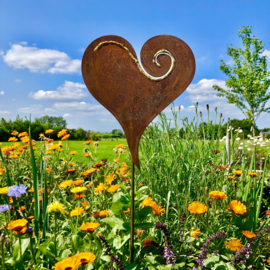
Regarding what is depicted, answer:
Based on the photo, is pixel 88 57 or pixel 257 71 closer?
pixel 88 57

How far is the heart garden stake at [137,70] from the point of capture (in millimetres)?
1245

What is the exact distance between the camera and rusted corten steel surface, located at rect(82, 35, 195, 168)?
125 centimetres

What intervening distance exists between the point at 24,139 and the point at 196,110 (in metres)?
2.44

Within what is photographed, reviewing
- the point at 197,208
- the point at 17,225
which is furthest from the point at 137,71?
Answer: the point at 17,225

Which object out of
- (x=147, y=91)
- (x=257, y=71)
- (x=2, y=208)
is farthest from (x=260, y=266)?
(x=257, y=71)

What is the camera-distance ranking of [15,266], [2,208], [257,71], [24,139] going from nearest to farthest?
[15,266] < [2,208] < [24,139] < [257,71]

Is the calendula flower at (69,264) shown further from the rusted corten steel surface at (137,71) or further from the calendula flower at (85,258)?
the rusted corten steel surface at (137,71)

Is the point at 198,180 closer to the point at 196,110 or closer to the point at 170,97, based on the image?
the point at 196,110

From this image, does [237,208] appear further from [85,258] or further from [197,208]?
[85,258]

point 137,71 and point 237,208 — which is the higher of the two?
point 137,71

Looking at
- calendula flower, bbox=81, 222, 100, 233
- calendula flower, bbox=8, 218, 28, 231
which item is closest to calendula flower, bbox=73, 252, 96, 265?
calendula flower, bbox=81, 222, 100, 233

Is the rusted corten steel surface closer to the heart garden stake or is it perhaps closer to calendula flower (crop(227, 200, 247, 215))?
the heart garden stake

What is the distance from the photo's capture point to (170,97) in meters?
1.27

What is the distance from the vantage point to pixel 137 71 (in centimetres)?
125
